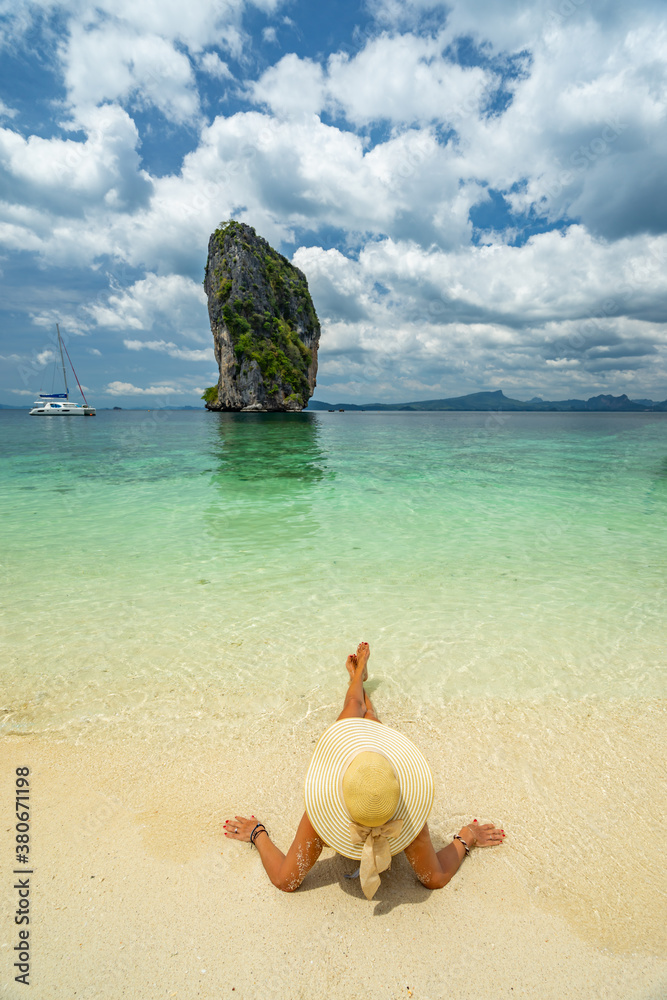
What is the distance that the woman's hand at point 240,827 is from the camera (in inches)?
106

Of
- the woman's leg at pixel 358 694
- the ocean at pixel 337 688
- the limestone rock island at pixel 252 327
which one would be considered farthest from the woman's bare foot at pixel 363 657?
the limestone rock island at pixel 252 327

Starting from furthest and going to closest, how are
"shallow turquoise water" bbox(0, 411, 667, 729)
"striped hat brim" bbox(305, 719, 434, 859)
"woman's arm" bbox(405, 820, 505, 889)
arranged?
"shallow turquoise water" bbox(0, 411, 667, 729) → "woman's arm" bbox(405, 820, 505, 889) → "striped hat brim" bbox(305, 719, 434, 859)

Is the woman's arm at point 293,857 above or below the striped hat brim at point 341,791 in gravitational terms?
below

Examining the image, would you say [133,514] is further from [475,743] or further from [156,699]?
[475,743]

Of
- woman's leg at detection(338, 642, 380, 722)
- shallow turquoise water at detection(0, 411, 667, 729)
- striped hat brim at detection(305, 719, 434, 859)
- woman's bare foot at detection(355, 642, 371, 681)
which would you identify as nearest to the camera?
striped hat brim at detection(305, 719, 434, 859)

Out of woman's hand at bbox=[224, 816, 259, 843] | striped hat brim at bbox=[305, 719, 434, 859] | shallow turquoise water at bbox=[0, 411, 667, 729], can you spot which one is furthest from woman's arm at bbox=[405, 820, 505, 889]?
shallow turquoise water at bbox=[0, 411, 667, 729]

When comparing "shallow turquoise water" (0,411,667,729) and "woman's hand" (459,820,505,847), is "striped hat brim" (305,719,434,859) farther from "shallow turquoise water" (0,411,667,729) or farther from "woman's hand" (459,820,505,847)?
"shallow turquoise water" (0,411,667,729)

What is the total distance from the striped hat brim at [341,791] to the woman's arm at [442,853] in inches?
9.2

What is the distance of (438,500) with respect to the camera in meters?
12.8

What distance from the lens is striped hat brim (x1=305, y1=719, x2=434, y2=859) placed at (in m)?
2.06

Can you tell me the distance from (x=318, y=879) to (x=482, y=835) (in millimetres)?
1059

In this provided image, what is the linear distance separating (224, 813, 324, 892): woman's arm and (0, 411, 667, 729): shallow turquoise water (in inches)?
Result: 69.1

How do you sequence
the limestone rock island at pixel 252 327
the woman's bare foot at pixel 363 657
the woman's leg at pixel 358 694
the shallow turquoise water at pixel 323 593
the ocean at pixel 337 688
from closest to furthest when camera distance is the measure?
the ocean at pixel 337 688
the woman's leg at pixel 358 694
the woman's bare foot at pixel 363 657
the shallow turquoise water at pixel 323 593
the limestone rock island at pixel 252 327

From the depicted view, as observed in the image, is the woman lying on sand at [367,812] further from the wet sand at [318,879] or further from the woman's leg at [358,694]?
the woman's leg at [358,694]
